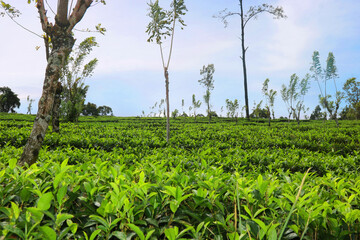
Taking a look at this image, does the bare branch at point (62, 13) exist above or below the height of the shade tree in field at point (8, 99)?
below

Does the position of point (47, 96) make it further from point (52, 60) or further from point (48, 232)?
point (48, 232)

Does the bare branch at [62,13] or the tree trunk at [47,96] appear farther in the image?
the bare branch at [62,13]

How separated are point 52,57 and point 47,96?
0.72 metres

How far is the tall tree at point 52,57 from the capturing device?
3.65m

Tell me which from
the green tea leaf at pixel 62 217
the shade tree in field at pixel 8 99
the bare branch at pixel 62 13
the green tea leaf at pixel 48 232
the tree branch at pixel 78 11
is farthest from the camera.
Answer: the shade tree in field at pixel 8 99

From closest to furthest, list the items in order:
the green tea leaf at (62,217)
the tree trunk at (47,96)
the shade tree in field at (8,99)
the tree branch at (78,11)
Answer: the green tea leaf at (62,217) → the tree trunk at (47,96) → the tree branch at (78,11) → the shade tree in field at (8,99)

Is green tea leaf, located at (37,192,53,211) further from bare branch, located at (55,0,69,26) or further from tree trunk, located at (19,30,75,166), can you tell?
bare branch, located at (55,0,69,26)

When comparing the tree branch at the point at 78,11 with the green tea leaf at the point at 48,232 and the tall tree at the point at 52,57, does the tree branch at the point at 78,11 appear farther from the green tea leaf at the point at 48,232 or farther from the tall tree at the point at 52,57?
the green tea leaf at the point at 48,232

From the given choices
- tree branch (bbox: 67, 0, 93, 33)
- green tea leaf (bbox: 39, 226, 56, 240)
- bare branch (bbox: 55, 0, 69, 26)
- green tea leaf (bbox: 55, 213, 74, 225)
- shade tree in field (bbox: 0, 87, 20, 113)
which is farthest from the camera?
shade tree in field (bbox: 0, 87, 20, 113)

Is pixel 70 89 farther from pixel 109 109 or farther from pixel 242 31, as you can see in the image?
pixel 109 109

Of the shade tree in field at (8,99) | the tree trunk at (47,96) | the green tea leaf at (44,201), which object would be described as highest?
the shade tree in field at (8,99)

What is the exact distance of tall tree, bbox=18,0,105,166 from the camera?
3650 millimetres

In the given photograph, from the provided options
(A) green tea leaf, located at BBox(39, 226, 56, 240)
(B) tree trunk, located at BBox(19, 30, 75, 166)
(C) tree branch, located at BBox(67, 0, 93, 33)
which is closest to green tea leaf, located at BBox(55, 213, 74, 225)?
(A) green tea leaf, located at BBox(39, 226, 56, 240)

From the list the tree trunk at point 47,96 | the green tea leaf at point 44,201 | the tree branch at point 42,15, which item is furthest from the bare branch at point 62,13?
the green tea leaf at point 44,201
